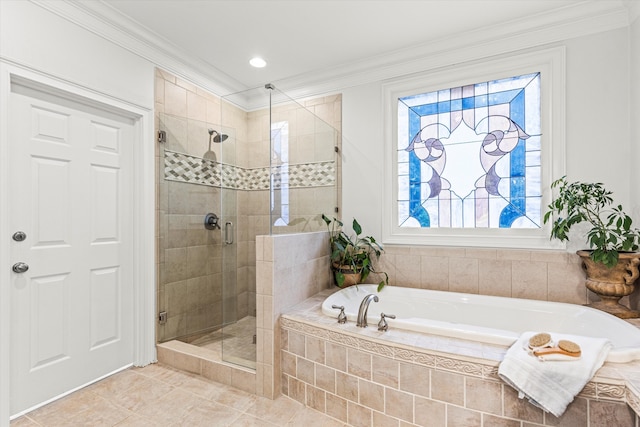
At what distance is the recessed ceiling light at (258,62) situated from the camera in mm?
2767

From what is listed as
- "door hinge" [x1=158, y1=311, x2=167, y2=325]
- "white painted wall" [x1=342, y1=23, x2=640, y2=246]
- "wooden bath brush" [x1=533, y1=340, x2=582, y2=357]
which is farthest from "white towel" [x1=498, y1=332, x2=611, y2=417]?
"door hinge" [x1=158, y1=311, x2=167, y2=325]

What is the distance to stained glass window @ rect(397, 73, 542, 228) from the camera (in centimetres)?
237

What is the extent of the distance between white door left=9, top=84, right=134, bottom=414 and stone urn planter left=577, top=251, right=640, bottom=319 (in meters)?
3.21

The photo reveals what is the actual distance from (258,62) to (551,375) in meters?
2.95

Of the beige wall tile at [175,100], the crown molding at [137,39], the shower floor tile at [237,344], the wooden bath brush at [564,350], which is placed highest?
the crown molding at [137,39]

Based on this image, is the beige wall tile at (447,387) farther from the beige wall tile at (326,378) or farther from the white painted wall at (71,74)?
the white painted wall at (71,74)

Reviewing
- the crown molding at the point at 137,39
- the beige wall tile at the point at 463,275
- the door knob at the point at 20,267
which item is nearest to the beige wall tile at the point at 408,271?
the beige wall tile at the point at 463,275

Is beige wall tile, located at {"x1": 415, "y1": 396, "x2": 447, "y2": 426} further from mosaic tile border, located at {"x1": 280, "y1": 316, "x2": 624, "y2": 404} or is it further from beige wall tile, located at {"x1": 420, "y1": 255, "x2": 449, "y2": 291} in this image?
beige wall tile, located at {"x1": 420, "y1": 255, "x2": 449, "y2": 291}

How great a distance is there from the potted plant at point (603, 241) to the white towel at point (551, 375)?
0.78 metres

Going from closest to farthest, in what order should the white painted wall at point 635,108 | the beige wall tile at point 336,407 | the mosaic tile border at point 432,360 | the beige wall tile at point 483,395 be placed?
the mosaic tile border at point 432,360
the beige wall tile at point 483,395
the beige wall tile at point 336,407
the white painted wall at point 635,108

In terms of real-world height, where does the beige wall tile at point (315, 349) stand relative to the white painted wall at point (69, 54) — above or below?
below

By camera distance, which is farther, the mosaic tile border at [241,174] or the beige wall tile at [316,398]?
the mosaic tile border at [241,174]

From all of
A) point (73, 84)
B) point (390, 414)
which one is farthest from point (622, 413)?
point (73, 84)

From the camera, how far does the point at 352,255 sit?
2709 millimetres
